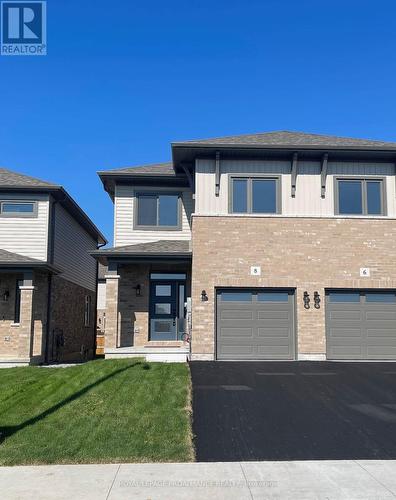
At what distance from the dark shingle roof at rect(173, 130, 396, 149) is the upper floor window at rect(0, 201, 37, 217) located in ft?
19.4

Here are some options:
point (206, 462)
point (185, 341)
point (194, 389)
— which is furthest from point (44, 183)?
point (206, 462)

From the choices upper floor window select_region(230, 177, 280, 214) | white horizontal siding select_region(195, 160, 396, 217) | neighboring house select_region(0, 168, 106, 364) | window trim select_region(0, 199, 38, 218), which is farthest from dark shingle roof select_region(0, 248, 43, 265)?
upper floor window select_region(230, 177, 280, 214)

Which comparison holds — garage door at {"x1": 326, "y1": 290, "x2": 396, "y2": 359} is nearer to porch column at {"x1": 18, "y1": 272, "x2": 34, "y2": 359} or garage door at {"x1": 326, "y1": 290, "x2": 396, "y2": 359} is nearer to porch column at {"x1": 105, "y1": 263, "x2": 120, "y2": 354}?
porch column at {"x1": 105, "y1": 263, "x2": 120, "y2": 354}

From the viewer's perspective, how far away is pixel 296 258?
15.8 metres

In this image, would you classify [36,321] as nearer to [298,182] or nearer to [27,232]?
[27,232]

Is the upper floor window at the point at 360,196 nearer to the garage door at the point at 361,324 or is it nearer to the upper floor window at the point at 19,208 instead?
the garage door at the point at 361,324

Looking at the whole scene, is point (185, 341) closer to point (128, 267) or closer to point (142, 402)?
Answer: point (128, 267)

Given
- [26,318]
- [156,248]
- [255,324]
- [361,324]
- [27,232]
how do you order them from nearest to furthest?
[255,324] → [361,324] → [26,318] → [156,248] → [27,232]

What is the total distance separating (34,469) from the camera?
644cm

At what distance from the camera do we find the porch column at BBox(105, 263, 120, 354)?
16.2m

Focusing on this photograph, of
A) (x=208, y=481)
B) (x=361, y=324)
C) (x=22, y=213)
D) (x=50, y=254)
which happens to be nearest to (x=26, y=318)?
(x=50, y=254)

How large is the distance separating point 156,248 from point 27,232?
15.3 ft

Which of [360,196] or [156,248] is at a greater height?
[360,196]

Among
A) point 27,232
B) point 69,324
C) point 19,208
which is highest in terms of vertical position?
point 19,208
